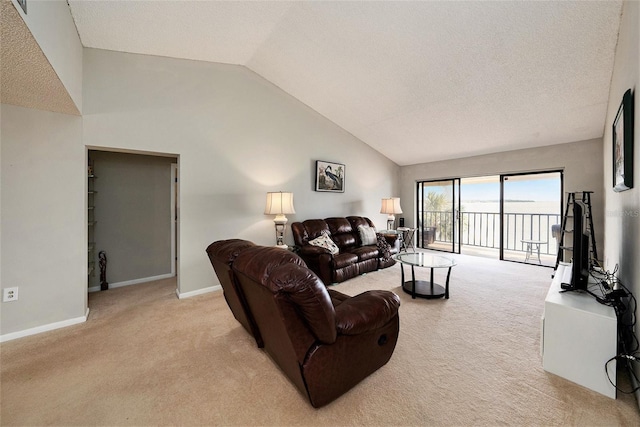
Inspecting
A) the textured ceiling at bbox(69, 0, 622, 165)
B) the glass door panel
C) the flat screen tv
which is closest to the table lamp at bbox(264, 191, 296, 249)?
the textured ceiling at bbox(69, 0, 622, 165)

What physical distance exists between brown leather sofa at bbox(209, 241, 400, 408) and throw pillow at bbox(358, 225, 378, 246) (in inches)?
115

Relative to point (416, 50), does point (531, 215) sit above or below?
below

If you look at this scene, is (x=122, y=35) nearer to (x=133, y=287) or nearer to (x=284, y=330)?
(x=133, y=287)

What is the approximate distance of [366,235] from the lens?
15.4 ft

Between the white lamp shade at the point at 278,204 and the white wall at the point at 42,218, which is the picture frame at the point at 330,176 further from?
the white wall at the point at 42,218

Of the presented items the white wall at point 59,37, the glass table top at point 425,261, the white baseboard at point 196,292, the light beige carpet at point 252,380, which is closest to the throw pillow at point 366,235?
the glass table top at point 425,261

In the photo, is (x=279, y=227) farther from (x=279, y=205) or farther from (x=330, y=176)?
(x=330, y=176)

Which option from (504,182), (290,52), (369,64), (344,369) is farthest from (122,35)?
(504,182)

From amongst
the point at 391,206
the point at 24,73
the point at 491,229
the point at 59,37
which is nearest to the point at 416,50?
the point at 391,206

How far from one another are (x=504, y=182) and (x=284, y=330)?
5.78 m

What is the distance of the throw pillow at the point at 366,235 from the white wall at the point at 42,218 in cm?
388

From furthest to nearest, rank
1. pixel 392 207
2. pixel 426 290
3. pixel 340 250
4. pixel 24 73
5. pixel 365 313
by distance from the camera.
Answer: pixel 392 207 → pixel 340 250 → pixel 426 290 → pixel 24 73 → pixel 365 313

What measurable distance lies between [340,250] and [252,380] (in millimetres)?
2903

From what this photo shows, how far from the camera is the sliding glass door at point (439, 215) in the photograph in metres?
Answer: 5.96
